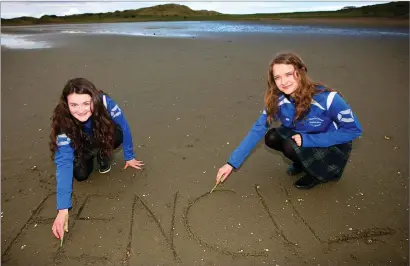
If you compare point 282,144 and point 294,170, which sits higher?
point 282,144

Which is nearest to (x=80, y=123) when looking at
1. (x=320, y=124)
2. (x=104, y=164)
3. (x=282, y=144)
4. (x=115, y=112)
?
(x=115, y=112)

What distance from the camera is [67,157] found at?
2.13m

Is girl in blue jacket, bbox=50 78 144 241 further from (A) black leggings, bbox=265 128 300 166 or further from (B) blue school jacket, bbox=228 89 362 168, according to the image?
(A) black leggings, bbox=265 128 300 166

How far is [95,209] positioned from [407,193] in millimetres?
2612

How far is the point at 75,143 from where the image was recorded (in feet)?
7.50

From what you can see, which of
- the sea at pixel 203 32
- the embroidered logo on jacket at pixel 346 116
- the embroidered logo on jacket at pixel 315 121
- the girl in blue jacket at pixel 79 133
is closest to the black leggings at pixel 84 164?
the girl in blue jacket at pixel 79 133

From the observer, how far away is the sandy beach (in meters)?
A: 2.01

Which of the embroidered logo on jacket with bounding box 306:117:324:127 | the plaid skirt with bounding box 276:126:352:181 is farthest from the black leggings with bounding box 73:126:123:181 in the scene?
the embroidered logo on jacket with bounding box 306:117:324:127

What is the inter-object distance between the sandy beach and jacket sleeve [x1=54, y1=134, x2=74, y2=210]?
1.13ft

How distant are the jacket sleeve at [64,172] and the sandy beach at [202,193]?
0.35m

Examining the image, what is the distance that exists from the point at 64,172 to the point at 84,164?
0.62 m

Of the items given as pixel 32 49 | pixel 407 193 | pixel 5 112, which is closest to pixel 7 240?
pixel 5 112

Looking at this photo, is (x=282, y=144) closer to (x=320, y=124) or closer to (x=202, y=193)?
(x=320, y=124)

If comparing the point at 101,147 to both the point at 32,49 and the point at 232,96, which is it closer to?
the point at 232,96
